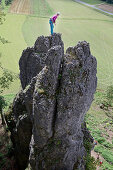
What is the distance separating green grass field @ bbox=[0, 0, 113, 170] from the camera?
1016 inches

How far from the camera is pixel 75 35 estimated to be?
163 feet

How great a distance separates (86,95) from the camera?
10227 millimetres

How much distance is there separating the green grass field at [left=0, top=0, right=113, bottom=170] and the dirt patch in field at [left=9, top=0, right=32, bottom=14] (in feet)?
8.34

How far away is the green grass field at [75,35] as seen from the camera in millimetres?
25816

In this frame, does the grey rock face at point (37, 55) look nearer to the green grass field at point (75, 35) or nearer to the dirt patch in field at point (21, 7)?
the green grass field at point (75, 35)

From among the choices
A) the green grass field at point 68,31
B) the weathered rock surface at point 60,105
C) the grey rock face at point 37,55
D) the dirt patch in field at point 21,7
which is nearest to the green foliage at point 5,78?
the grey rock face at point 37,55

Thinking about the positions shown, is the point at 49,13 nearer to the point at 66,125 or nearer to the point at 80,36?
the point at 80,36

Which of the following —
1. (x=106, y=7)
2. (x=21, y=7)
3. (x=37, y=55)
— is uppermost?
(x=106, y=7)

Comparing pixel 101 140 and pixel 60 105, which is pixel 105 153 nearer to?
pixel 101 140

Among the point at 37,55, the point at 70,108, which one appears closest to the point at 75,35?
the point at 37,55

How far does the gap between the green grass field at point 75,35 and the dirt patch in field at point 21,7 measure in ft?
8.34

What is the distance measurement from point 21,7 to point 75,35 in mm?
30061

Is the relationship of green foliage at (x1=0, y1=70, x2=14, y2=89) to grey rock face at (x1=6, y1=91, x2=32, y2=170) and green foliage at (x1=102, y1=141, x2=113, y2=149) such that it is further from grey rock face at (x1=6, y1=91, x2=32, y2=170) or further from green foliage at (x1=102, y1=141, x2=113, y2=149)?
green foliage at (x1=102, y1=141, x2=113, y2=149)

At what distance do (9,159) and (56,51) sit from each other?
45.8 feet
